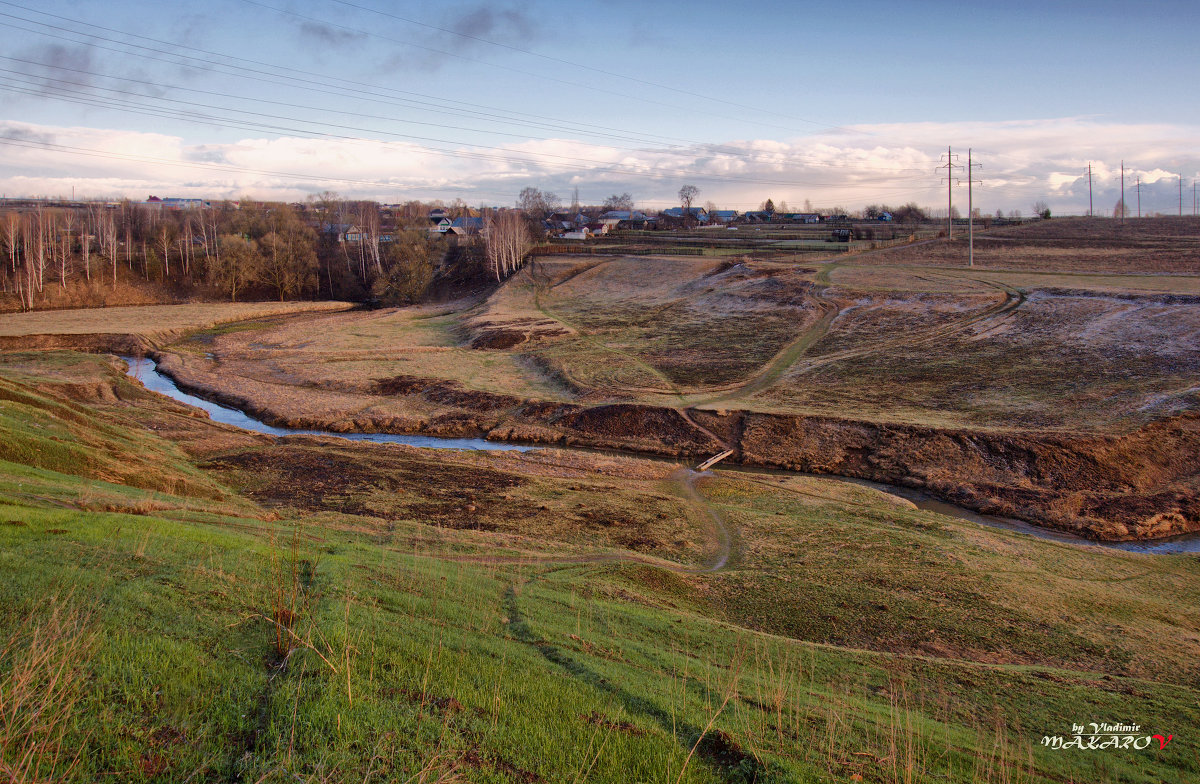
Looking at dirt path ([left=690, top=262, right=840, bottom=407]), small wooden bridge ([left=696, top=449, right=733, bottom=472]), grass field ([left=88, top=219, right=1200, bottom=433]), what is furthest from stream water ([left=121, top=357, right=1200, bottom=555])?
dirt path ([left=690, top=262, right=840, bottom=407])

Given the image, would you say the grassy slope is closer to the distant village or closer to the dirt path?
the dirt path

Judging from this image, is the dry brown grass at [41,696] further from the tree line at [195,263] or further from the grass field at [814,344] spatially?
the tree line at [195,263]

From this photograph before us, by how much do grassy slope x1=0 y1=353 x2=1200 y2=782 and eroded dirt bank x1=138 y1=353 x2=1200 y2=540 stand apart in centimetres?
569

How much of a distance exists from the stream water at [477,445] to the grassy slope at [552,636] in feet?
10.5

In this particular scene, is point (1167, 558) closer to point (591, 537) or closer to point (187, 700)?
point (591, 537)

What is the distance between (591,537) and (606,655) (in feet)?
39.9

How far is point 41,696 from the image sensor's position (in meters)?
7.05

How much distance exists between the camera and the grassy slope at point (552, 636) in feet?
25.1

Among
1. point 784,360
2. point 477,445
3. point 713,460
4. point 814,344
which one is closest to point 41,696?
point 713,460

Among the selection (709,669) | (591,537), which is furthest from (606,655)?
(591,537)

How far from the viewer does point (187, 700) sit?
771cm

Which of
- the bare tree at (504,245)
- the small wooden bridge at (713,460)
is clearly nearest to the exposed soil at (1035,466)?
the small wooden bridge at (713,460)

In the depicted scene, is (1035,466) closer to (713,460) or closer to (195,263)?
(713,460)

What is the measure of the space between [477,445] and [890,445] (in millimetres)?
21942
